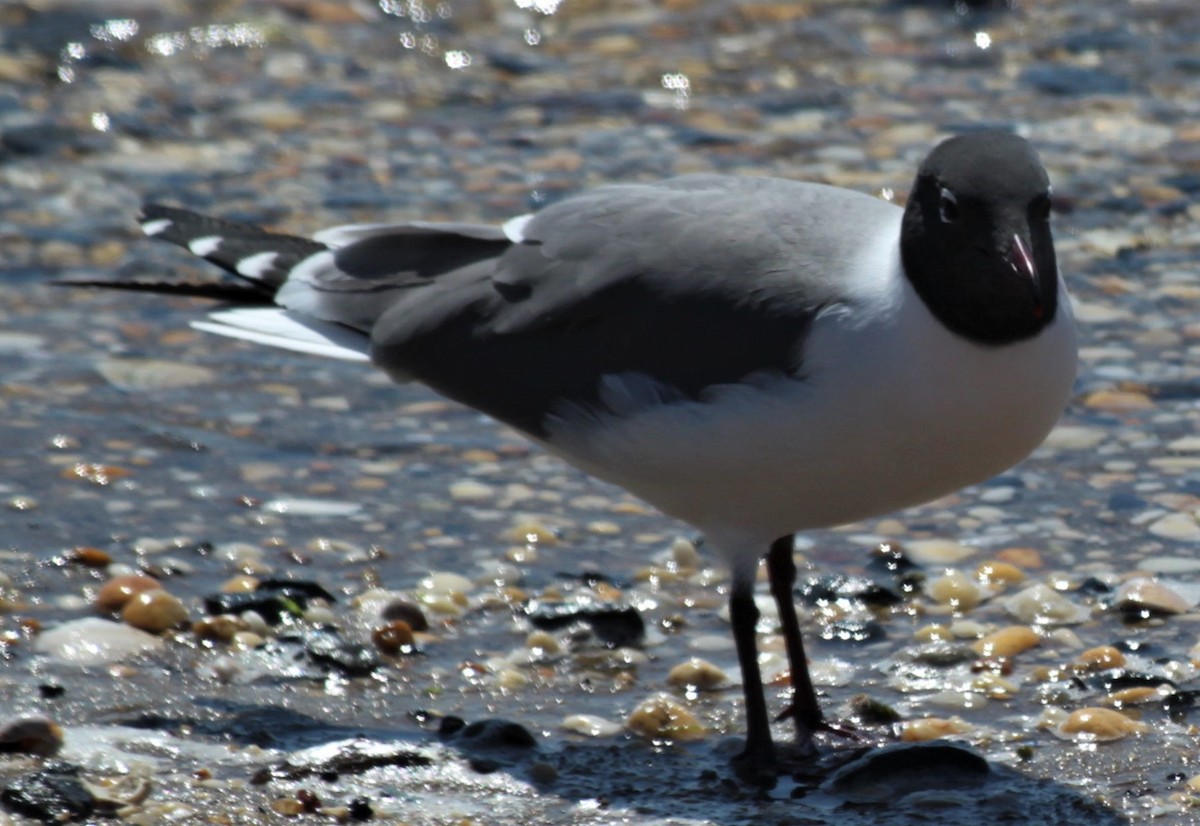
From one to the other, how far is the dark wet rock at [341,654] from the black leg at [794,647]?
91cm

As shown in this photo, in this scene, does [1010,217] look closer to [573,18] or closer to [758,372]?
[758,372]

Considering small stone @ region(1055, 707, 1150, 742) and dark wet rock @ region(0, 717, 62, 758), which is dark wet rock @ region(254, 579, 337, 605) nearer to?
dark wet rock @ region(0, 717, 62, 758)

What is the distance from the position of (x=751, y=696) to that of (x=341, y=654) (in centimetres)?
95

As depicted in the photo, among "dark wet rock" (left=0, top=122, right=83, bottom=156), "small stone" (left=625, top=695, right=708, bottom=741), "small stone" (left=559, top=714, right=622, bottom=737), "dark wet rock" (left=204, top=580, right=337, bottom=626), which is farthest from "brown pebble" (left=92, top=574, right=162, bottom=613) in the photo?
"dark wet rock" (left=0, top=122, right=83, bottom=156)

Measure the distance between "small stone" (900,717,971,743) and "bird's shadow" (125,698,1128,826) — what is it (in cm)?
10

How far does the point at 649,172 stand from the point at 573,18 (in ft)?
6.96

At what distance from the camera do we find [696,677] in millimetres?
4500

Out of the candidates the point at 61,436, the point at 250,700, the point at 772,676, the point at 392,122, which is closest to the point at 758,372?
the point at 772,676

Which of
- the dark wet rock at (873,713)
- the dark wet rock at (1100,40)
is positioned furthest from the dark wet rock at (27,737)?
the dark wet rock at (1100,40)

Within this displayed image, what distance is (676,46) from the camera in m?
9.53

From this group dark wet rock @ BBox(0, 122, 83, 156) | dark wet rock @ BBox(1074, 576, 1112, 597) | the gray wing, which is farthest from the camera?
dark wet rock @ BBox(0, 122, 83, 156)

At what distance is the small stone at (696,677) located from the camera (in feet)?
14.8

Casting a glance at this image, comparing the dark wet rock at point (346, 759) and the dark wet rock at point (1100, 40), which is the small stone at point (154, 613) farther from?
the dark wet rock at point (1100, 40)

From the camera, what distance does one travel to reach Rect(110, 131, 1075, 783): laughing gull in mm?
3828
